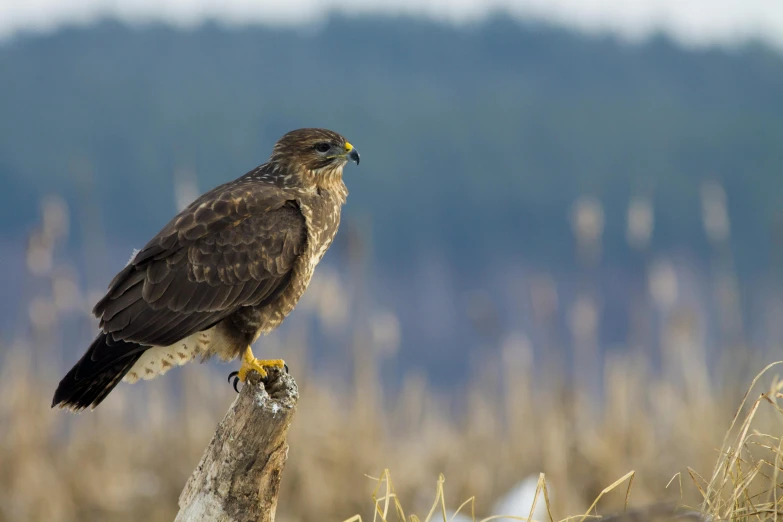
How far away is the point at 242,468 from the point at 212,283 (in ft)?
3.31

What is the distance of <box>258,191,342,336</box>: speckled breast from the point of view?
4.11 metres

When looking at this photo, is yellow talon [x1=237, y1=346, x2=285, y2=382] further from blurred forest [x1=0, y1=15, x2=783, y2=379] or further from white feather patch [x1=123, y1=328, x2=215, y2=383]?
blurred forest [x1=0, y1=15, x2=783, y2=379]

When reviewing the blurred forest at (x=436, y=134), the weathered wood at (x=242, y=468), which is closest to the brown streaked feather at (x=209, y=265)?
the weathered wood at (x=242, y=468)

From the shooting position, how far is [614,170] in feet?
150

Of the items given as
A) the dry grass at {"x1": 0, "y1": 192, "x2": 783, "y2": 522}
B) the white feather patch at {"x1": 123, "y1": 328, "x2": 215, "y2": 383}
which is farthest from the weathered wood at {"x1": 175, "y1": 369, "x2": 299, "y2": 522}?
the dry grass at {"x1": 0, "y1": 192, "x2": 783, "y2": 522}

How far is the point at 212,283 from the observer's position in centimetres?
406

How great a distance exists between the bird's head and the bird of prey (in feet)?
0.59

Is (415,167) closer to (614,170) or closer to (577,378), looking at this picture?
(614,170)

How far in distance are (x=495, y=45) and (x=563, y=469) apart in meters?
45.9

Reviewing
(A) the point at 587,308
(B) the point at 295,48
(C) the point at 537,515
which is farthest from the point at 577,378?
Answer: (B) the point at 295,48

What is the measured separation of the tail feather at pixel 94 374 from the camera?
12.5 feet

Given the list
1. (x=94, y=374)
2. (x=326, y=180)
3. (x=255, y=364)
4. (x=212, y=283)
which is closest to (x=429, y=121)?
(x=326, y=180)

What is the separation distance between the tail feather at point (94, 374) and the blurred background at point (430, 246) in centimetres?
247

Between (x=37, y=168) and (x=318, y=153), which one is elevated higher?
(x=37, y=168)
